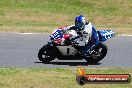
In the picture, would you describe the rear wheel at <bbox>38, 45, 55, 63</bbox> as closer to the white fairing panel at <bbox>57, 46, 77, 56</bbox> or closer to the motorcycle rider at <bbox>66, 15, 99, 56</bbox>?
the white fairing panel at <bbox>57, 46, 77, 56</bbox>

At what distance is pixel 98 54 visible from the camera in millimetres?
17125

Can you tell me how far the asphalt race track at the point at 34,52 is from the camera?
16719 mm

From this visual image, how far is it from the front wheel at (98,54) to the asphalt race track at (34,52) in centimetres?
17

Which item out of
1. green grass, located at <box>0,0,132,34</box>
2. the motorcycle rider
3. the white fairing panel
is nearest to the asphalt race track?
the white fairing panel

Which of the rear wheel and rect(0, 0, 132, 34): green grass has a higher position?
the rear wheel

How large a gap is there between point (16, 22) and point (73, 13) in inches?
170

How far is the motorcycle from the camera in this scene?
1670cm

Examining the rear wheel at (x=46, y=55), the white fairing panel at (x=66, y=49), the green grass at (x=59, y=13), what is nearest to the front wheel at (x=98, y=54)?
the white fairing panel at (x=66, y=49)

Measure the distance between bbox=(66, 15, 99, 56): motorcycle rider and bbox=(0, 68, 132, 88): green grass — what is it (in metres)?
1.68

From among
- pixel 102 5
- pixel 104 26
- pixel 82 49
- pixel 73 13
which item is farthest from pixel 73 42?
pixel 102 5

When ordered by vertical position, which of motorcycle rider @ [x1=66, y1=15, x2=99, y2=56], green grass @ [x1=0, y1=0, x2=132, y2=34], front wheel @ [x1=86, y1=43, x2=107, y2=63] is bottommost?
green grass @ [x1=0, y1=0, x2=132, y2=34]

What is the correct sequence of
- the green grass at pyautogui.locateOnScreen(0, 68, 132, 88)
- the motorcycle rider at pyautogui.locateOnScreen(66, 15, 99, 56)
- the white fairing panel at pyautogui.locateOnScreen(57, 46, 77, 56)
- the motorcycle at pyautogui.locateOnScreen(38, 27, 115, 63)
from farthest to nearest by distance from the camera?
the white fairing panel at pyautogui.locateOnScreen(57, 46, 77, 56) → the motorcycle at pyautogui.locateOnScreen(38, 27, 115, 63) → the motorcycle rider at pyautogui.locateOnScreen(66, 15, 99, 56) → the green grass at pyautogui.locateOnScreen(0, 68, 132, 88)

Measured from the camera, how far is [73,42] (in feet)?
55.2

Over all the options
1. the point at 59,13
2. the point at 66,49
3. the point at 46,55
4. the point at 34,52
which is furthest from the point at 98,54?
the point at 59,13
